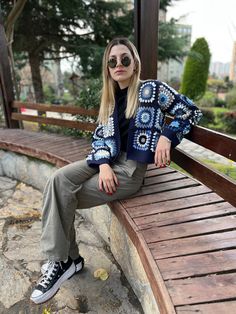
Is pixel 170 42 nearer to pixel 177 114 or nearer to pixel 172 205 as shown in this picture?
pixel 177 114

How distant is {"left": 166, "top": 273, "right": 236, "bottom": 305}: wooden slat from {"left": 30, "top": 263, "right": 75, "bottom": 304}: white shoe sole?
865 millimetres

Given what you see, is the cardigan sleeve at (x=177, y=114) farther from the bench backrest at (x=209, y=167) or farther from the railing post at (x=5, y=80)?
the railing post at (x=5, y=80)

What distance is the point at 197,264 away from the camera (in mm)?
1305

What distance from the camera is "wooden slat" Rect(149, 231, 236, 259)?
1.39m

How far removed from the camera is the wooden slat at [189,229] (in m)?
1.52

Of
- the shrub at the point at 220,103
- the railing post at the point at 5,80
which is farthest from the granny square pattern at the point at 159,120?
the shrub at the point at 220,103

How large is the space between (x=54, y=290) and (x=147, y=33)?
2.29 m

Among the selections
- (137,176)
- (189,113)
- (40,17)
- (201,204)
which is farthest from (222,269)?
(40,17)

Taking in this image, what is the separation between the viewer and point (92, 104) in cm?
Result: 360

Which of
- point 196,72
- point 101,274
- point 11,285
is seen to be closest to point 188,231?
point 101,274

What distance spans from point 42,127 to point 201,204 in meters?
4.85

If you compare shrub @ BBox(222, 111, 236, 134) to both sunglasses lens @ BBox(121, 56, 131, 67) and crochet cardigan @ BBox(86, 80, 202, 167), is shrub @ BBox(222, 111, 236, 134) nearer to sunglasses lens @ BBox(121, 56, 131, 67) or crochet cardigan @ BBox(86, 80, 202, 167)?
crochet cardigan @ BBox(86, 80, 202, 167)

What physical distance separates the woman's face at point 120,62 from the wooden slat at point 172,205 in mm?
854

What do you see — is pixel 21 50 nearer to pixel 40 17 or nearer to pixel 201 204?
pixel 40 17
